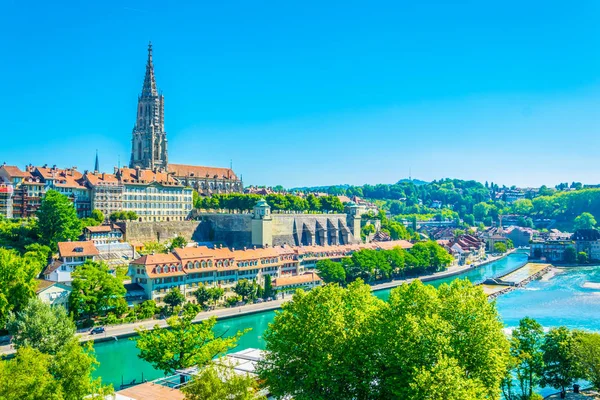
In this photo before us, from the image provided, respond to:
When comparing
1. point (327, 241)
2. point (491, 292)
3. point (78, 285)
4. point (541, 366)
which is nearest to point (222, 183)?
point (327, 241)

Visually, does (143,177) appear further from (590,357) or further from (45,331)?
(590,357)

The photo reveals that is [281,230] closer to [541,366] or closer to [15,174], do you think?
[15,174]

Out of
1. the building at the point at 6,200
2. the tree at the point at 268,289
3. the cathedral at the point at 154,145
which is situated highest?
the cathedral at the point at 154,145

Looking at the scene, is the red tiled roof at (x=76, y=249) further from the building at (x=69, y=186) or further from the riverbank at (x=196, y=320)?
the building at (x=69, y=186)

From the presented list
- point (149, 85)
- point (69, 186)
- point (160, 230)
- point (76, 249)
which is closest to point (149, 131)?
point (149, 85)

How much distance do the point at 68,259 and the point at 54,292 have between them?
5497 mm

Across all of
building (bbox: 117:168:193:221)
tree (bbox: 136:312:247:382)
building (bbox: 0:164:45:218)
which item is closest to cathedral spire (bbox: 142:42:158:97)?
building (bbox: 117:168:193:221)

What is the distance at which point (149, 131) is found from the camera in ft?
257

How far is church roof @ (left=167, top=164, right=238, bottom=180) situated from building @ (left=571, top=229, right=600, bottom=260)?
52.0 m

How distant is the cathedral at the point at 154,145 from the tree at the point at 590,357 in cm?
6033

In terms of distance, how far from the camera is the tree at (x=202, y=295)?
42562 millimetres

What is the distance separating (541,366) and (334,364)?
1045 centimetres

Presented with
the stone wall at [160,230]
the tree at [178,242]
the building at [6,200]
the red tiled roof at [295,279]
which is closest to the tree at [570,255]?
the red tiled roof at [295,279]

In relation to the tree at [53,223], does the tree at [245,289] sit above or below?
below
